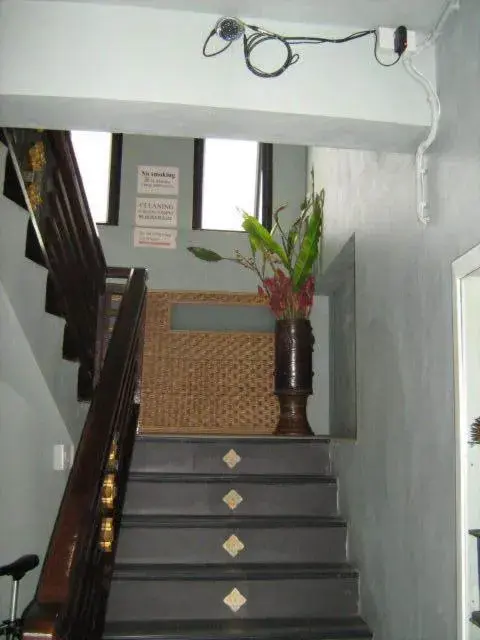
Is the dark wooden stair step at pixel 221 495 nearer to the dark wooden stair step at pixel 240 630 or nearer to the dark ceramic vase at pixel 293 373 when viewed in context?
the dark wooden stair step at pixel 240 630

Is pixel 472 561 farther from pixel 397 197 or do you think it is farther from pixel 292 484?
pixel 292 484

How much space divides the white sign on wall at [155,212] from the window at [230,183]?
216 millimetres

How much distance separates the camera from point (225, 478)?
3.23m

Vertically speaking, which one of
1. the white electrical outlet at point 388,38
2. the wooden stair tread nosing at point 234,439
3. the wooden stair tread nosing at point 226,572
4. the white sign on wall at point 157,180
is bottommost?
the wooden stair tread nosing at point 226,572

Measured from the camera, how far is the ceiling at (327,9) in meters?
1.89

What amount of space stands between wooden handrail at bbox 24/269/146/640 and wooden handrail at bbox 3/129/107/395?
278mm

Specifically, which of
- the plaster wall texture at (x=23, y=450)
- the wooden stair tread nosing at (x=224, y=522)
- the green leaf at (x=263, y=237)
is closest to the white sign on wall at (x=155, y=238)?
the green leaf at (x=263, y=237)

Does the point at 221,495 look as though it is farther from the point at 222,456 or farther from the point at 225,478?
the point at 222,456

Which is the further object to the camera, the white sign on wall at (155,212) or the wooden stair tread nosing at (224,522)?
the white sign on wall at (155,212)

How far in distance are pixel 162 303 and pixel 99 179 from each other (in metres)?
1.27

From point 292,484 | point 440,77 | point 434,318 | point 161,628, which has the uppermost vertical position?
point 440,77

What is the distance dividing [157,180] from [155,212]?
292 mm

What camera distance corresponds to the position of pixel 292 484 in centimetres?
327

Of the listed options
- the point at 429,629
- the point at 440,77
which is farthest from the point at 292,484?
the point at 440,77
